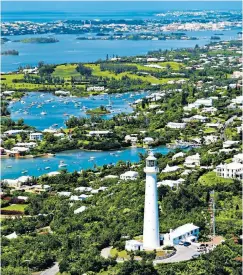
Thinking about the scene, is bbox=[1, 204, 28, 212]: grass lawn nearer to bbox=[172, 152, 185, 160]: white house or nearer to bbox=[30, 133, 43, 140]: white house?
bbox=[172, 152, 185, 160]: white house

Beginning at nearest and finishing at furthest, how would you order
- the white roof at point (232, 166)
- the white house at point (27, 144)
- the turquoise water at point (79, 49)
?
the white roof at point (232, 166), the white house at point (27, 144), the turquoise water at point (79, 49)

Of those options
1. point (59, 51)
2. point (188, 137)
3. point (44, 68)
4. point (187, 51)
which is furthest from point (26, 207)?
point (59, 51)

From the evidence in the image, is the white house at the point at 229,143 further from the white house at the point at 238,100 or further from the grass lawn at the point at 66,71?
the grass lawn at the point at 66,71

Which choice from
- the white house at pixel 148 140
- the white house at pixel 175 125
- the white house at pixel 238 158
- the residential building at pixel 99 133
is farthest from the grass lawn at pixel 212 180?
the white house at pixel 175 125

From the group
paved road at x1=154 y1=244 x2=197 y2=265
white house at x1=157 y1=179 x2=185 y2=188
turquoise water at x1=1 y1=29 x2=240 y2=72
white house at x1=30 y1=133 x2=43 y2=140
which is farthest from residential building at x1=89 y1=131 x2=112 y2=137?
turquoise water at x1=1 y1=29 x2=240 y2=72

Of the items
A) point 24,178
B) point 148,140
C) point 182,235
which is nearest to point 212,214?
point 182,235

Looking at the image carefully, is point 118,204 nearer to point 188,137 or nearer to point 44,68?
point 188,137

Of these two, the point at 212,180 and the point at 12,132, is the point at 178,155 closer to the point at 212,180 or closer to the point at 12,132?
the point at 212,180
